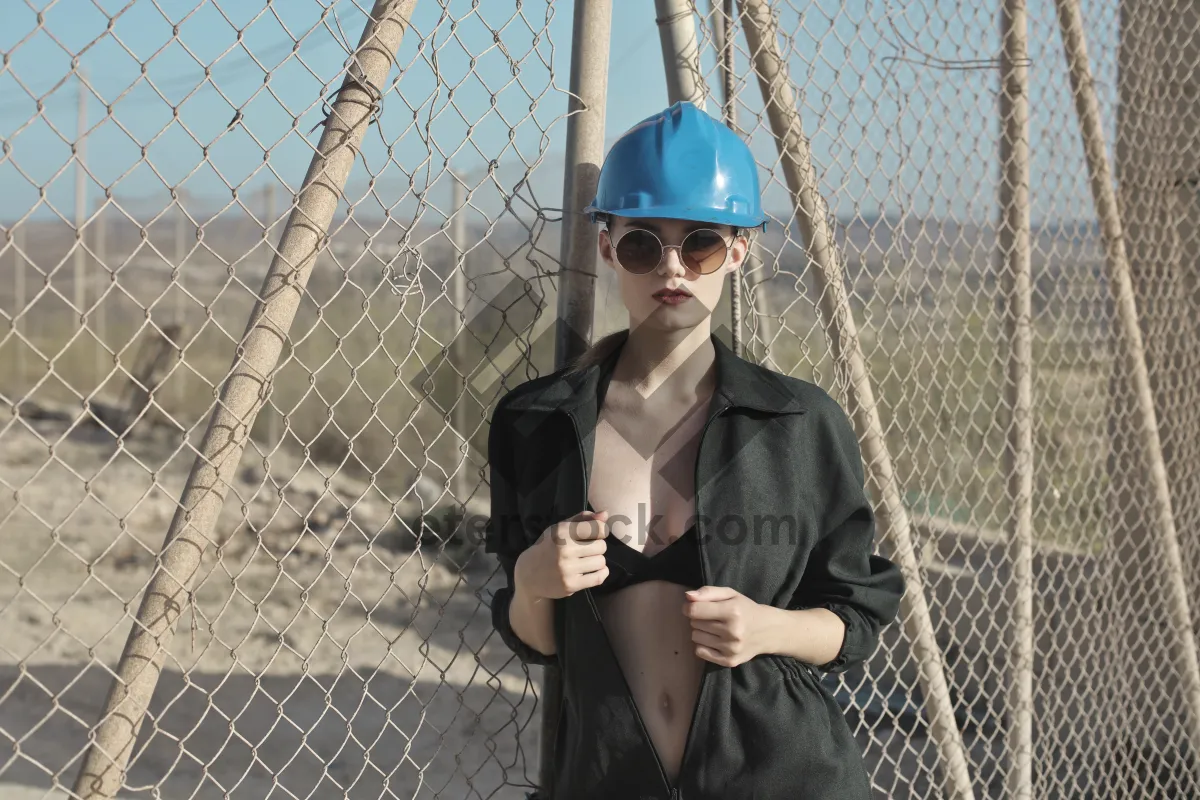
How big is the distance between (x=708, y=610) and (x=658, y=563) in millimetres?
155

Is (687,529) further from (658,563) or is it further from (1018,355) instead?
(1018,355)

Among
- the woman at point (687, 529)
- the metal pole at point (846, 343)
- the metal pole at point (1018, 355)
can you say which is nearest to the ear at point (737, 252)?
the woman at point (687, 529)

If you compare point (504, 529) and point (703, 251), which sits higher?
point (703, 251)

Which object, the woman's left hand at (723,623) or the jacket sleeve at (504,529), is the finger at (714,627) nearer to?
the woman's left hand at (723,623)

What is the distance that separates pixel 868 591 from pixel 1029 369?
141 cm

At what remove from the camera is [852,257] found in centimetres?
738

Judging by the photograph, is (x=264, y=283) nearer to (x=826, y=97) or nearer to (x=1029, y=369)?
(x=826, y=97)

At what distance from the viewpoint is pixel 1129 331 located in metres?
3.06

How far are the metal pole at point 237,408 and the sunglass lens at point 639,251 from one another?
19.0 inches

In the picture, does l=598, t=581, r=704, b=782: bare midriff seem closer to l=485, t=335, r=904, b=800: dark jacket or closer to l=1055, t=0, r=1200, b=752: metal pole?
l=485, t=335, r=904, b=800: dark jacket

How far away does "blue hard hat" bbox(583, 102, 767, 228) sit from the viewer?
1.57 metres

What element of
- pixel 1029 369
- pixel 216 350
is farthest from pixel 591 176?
pixel 216 350

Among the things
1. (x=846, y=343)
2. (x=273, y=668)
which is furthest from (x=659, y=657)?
(x=273, y=668)

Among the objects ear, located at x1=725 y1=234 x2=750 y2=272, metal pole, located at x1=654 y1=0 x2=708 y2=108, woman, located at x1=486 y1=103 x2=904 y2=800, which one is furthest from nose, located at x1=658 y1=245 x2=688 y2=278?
metal pole, located at x1=654 y1=0 x2=708 y2=108
